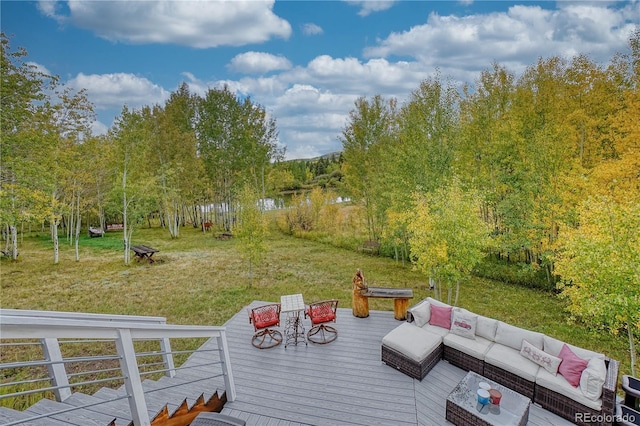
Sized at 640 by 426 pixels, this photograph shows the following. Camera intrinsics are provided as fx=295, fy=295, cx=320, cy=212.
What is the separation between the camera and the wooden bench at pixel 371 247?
18.2 meters

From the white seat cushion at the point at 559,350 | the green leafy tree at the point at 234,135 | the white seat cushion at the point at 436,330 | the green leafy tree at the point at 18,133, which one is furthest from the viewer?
the green leafy tree at the point at 234,135

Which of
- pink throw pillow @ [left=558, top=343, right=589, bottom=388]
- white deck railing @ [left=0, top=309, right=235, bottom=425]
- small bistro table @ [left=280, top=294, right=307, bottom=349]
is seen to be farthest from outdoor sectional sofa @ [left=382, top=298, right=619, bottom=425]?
white deck railing @ [left=0, top=309, right=235, bottom=425]

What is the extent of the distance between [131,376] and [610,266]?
775 centimetres

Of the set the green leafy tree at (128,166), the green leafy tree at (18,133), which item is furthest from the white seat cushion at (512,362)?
the green leafy tree at (128,166)

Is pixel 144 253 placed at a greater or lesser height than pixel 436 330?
greater

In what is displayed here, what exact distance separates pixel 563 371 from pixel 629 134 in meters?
10.6

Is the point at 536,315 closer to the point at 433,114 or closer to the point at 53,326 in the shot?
the point at 433,114

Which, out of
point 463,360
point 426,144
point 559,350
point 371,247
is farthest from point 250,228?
point 559,350

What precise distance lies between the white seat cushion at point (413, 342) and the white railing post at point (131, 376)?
14.9ft

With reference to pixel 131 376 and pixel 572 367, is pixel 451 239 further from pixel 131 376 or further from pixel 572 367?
pixel 131 376

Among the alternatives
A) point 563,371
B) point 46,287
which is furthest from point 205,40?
point 563,371

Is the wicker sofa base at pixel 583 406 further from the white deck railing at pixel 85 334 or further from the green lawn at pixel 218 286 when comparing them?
the white deck railing at pixel 85 334

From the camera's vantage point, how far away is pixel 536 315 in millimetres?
10016

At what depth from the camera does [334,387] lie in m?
5.51
